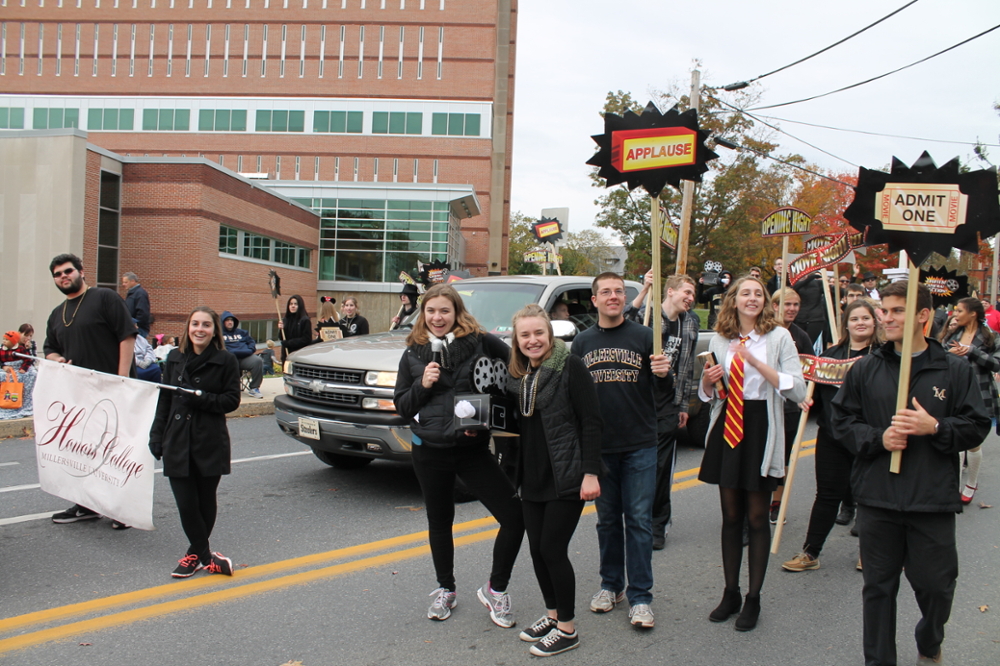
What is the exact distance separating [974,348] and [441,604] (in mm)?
Answer: 5469

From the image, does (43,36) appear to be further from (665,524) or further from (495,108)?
(665,524)

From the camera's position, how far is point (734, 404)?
4.27 metres

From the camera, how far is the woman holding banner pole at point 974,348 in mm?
6695

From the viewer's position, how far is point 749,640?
392 centimetres

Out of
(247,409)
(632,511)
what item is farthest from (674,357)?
(247,409)

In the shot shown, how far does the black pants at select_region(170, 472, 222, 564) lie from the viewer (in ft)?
15.2

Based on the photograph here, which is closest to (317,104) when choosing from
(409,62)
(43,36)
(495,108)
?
(409,62)

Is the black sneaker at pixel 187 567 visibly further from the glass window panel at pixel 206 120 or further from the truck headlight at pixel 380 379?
the glass window panel at pixel 206 120

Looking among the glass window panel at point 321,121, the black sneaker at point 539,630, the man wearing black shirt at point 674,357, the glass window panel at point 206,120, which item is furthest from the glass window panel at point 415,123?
the black sneaker at point 539,630

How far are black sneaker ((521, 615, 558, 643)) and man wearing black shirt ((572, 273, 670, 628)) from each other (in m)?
0.48

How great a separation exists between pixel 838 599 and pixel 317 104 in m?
55.6

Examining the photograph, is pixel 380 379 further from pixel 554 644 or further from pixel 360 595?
pixel 554 644

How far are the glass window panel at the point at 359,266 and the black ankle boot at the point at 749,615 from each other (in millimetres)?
38279

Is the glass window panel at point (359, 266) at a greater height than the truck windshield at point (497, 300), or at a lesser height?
greater
